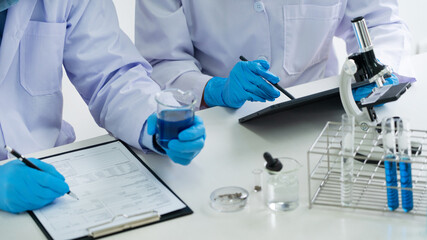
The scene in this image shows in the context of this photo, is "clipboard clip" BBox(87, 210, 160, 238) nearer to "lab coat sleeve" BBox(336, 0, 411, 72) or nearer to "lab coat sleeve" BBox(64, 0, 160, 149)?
"lab coat sleeve" BBox(64, 0, 160, 149)

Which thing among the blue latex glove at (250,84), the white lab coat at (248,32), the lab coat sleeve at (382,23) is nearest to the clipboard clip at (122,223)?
the blue latex glove at (250,84)

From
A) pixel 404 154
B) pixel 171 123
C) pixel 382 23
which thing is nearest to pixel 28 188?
pixel 171 123

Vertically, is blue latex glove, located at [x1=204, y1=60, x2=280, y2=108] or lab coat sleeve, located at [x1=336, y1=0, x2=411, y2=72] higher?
lab coat sleeve, located at [x1=336, y1=0, x2=411, y2=72]

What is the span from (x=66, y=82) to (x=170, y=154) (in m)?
2.12

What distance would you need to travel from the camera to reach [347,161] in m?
1.24

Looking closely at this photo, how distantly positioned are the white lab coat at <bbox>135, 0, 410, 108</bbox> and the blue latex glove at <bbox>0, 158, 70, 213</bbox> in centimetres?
85

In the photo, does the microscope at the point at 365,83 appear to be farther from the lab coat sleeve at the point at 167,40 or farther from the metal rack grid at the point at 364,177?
the lab coat sleeve at the point at 167,40

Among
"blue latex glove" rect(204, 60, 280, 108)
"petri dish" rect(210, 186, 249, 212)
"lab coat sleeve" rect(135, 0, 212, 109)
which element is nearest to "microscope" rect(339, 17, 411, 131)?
"blue latex glove" rect(204, 60, 280, 108)

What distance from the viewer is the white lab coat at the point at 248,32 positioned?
6.98ft

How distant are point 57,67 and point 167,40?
46 centimetres

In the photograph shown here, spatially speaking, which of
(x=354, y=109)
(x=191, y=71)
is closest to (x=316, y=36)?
(x=191, y=71)

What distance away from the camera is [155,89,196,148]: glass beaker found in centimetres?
131

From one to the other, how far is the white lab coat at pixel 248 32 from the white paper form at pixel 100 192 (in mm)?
633

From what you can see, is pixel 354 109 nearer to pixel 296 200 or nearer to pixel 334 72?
pixel 296 200
